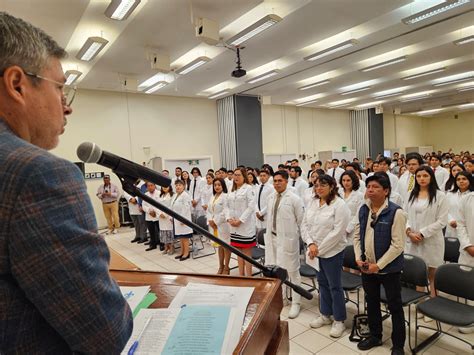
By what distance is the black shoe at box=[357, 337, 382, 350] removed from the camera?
2707 millimetres

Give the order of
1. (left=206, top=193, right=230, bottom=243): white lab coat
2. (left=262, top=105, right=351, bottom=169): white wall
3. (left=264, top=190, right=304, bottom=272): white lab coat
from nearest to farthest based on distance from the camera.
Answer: (left=264, top=190, right=304, bottom=272): white lab coat < (left=206, top=193, right=230, bottom=243): white lab coat < (left=262, top=105, right=351, bottom=169): white wall

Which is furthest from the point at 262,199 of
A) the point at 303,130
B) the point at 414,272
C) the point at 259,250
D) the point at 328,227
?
the point at 303,130

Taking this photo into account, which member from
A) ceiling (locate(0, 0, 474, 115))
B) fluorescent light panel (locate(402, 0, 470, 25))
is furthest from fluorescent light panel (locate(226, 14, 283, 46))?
fluorescent light panel (locate(402, 0, 470, 25))

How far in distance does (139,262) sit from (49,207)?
18.7 ft

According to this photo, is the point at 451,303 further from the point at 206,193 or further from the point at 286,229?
the point at 206,193

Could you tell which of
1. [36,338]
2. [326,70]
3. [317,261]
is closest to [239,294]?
[36,338]

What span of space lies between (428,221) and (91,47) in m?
5.92

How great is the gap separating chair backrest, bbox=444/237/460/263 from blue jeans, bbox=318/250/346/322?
5.35 ft

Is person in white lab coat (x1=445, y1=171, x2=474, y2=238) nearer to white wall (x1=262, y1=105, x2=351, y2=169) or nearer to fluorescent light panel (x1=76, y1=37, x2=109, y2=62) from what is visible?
fluorescent light panel (x1=76, y1=37, x2=109, y2=62)

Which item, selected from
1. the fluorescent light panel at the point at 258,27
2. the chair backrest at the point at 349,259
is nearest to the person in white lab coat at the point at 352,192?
the chair backrest at the point at 349,259

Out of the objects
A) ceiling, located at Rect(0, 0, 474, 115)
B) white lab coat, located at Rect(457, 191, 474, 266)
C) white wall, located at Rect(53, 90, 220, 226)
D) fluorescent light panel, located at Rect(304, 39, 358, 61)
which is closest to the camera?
white lab coat, located at Rect(457, 191, 474, 266)

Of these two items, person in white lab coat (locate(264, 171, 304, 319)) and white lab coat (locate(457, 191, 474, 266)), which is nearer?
white lab coat (locate(457, 191, 474, 266))

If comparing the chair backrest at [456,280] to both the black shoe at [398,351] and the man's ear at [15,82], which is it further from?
the man's ear at [15,82]

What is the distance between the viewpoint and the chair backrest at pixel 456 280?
8.26 ft
